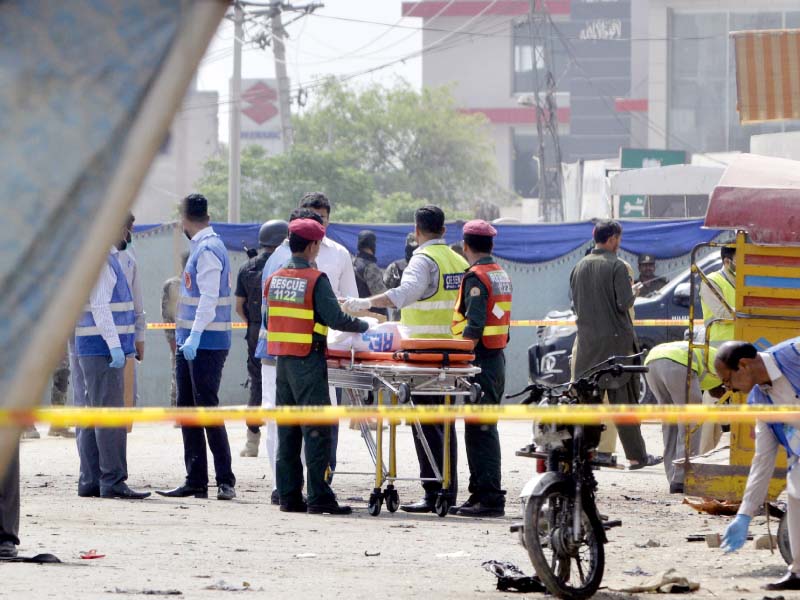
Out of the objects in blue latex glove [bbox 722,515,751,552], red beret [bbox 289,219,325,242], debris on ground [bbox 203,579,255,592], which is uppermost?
red beret [bbox 289,219,325,242]

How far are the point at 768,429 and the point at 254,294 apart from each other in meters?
6.01

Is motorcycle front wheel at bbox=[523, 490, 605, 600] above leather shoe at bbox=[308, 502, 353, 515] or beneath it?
above

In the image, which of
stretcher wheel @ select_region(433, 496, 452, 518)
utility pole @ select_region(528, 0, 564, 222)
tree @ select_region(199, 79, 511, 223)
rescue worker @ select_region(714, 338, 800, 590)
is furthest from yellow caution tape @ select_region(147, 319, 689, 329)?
tree @ select_region(199, 79, 511, 223)

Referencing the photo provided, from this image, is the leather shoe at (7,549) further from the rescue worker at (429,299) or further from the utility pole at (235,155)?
the utility pole at (235,155)

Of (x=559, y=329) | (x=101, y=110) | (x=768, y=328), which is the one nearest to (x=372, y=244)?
(x=559, y=329)

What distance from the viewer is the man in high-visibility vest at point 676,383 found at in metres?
10.7

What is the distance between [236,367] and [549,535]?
40.8 ft

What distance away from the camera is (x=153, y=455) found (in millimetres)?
13500

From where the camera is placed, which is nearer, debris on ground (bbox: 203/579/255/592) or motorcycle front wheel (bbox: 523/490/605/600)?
motorcycle front wheel (bbox: 523/490/605/600)

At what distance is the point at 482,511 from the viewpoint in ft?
32.1

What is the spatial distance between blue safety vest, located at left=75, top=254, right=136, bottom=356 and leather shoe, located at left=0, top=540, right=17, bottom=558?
2766mm

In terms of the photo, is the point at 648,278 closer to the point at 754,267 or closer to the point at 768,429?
the point at 754,267

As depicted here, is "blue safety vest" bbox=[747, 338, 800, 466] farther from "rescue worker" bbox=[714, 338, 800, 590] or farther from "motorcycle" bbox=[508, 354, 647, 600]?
"motorcycle" bbox=[508, 354, 647, 600]

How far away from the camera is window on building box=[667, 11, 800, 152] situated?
4875cm
